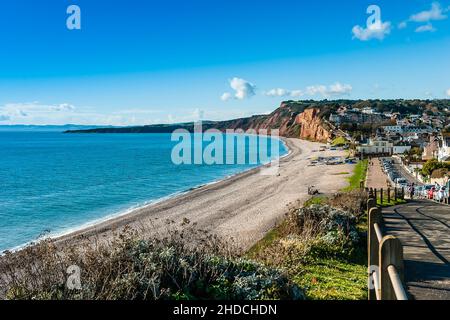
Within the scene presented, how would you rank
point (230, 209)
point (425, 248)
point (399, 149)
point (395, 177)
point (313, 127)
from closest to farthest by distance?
point (425, 248)
point (230, 209)
point (395, 177)
point (399, 149)
point (313, 127)

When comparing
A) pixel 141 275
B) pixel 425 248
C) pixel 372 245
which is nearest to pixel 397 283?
pixel 372 245

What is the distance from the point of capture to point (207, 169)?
69.9m

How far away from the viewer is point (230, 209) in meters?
32.3

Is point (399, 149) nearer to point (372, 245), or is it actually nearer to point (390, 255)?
point (372, 245)

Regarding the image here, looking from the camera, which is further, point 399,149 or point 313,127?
point 313,127

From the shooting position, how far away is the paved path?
→ 244 inches

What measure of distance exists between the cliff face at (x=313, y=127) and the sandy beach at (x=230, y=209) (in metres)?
93.8

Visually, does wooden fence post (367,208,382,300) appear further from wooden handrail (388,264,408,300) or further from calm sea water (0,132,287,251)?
calm sea water (0,132,287,251)

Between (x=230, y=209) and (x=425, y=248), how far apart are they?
23992 mm

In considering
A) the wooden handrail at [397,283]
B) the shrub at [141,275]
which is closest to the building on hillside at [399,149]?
the shrub at [141,275]

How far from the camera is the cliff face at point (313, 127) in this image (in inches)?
5723

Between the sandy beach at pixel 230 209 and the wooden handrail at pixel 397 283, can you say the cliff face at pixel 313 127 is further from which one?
the wooden handrail at pixel 397 283

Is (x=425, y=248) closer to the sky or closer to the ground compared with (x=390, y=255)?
closer to the ground
